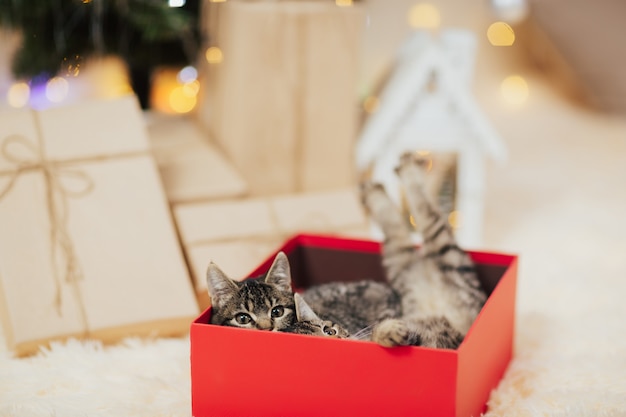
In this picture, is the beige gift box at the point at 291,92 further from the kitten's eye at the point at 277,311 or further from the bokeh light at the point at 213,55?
the kitten's eye at the point at 277,311

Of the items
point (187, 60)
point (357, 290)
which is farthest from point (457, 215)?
point (187, 60)

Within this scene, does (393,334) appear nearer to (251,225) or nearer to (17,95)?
(251,225)

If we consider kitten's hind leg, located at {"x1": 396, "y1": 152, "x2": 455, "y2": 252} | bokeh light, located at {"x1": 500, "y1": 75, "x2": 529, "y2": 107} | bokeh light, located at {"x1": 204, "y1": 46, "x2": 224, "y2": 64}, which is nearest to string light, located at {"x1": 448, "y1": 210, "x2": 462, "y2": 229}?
kitten's hind leg, located at {"x1": 396, "y1": 152, "x2": 455, "y2": 252}

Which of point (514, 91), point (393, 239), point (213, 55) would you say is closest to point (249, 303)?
point (393, 239)

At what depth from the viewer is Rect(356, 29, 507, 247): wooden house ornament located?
5.37 feet

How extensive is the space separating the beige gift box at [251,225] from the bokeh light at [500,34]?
5.65 ft

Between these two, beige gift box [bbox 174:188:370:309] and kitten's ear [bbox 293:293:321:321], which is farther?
beige gift box [bbox 174:188:370:309]

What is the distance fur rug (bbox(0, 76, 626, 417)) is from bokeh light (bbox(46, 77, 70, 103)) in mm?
834

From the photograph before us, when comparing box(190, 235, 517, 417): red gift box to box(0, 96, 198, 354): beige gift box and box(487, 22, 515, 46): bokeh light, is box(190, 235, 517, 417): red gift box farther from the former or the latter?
box(487, 22, 515, 46): bokeh light

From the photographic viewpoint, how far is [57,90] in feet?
6.26

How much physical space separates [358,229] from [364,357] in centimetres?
68

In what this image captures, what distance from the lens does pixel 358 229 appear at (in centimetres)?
156

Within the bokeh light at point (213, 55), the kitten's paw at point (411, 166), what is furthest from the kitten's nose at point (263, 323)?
the bokeh light at point (213, 55)

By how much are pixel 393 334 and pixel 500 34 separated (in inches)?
98.3
